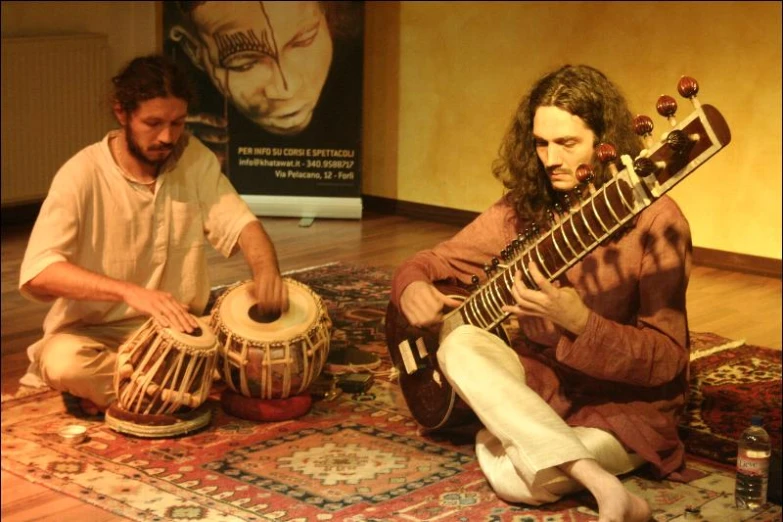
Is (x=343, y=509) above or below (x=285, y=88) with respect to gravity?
below

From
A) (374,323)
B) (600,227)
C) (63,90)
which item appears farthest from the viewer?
(63,90)

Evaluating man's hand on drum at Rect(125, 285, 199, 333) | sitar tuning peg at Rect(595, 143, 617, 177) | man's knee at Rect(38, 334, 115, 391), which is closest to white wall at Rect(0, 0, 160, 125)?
man's knee at Rect(38, 334, 115, 391)

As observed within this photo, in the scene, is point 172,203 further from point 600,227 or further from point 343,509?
point 600,227

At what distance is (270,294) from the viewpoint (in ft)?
12.2

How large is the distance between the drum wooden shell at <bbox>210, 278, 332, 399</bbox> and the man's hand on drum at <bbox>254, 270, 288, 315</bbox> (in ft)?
0.11

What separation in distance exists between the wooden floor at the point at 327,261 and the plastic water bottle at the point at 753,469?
5.21ft

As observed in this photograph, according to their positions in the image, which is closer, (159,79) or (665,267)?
(665,267)

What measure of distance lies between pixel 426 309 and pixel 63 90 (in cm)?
424

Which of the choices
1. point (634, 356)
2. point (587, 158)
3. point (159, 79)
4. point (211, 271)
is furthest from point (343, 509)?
point (211, 271)

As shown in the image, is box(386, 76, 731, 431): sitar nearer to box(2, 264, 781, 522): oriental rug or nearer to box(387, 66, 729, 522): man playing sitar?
box(387, 66, 729, 522): man playing sitar

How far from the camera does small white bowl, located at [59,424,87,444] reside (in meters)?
3.53

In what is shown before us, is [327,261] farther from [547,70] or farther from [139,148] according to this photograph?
[139,148]

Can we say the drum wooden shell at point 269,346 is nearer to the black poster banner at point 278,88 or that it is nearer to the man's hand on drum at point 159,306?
the man's hand on drum at point 159,306

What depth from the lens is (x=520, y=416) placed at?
2.96 metres
